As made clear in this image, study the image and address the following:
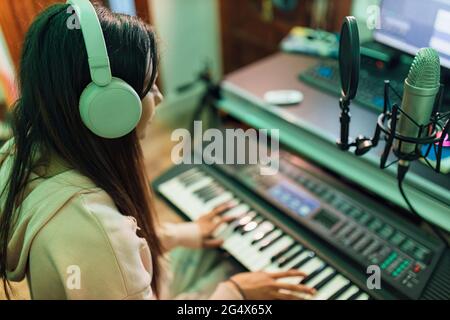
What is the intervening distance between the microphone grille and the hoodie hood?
0.56 meters

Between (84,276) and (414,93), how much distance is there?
608 millimetres

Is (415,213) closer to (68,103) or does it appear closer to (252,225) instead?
(252,225)

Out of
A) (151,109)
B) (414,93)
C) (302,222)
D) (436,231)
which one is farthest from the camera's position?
(302,222)

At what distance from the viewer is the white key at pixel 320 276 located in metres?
0.95

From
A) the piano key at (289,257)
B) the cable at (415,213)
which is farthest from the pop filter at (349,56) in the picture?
the piano key at (289,257)

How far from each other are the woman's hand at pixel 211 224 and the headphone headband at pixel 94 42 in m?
0.58

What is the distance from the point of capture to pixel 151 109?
772 millimetres

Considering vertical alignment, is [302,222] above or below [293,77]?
below

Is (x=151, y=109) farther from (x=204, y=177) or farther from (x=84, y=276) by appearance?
(x=204, y=177)

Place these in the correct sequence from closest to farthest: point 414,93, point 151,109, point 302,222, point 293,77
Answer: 1. point 414,93
2. point 151,109
3. point 302,222
4. point 293,77

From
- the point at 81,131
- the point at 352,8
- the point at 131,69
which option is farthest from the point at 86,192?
the point at 352,8

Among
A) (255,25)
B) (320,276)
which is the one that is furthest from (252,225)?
(255,25)

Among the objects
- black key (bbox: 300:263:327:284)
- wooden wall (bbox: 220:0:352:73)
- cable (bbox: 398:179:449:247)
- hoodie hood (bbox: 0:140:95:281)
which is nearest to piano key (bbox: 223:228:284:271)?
black key (bbox: 300:263:327:284)

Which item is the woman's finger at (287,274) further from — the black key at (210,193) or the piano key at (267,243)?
the black key at (210,193)
